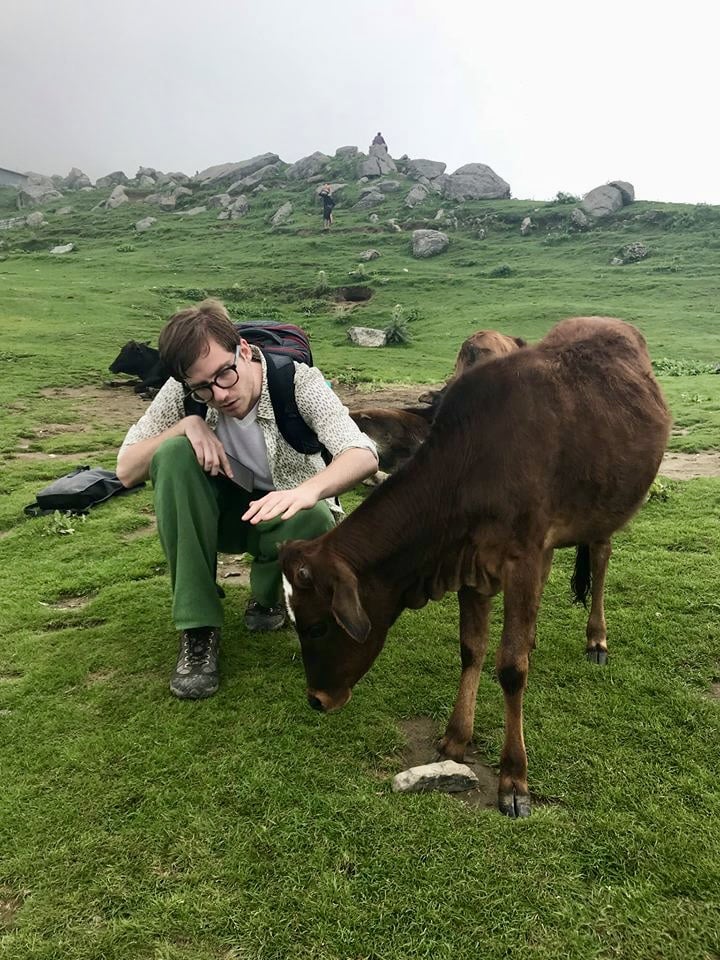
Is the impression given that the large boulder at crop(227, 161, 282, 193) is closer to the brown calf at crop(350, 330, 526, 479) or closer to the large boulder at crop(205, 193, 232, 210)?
the large boulder at crop(205, 193, 232, 210)

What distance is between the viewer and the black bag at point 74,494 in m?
7.04

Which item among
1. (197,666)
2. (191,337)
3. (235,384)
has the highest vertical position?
(191,337)

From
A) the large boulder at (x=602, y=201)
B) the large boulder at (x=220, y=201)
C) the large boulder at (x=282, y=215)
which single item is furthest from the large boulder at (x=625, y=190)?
the large boulder at (x=220, y=201)

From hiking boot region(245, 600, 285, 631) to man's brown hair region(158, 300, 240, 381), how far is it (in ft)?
6.02

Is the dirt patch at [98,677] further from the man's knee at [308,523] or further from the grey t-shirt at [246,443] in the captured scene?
the grey t-shirt at [246,443]

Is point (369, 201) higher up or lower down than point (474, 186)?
lower down

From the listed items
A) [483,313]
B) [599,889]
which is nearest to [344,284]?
[483,313]

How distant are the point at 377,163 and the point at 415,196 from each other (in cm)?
1665

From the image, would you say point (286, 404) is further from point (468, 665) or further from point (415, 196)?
point (415, 196)

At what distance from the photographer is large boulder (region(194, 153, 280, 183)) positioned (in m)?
70.7

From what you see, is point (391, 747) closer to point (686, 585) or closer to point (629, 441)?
point (629, 441)

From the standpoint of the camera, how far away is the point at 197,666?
154 inches

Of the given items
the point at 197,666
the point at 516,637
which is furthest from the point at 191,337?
the point at 516,637

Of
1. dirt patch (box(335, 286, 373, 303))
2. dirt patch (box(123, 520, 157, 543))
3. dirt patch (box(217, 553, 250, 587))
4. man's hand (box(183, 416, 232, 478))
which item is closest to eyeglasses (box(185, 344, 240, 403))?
man's hand (box(183, 416, 232, 478))
